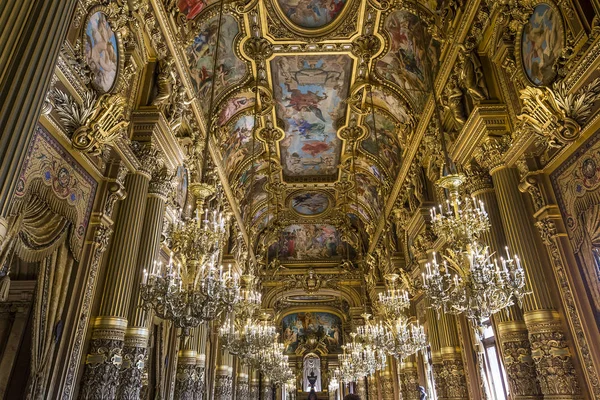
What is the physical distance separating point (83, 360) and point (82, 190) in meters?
2.48

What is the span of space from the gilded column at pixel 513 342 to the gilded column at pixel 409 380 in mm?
7870

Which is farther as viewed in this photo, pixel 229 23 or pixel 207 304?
pixel 229 23

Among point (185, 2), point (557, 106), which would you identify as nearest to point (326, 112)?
point (185, 2)

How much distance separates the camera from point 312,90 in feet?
46.4

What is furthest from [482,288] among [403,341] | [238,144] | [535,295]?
[238,144]

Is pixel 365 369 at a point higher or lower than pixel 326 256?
lower

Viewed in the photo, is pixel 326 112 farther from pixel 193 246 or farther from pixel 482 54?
pixel 193 246

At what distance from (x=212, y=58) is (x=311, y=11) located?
3028 millimetres

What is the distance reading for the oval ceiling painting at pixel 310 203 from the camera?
2151 centimetres

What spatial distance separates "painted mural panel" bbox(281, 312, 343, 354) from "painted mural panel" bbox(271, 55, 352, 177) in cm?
1653

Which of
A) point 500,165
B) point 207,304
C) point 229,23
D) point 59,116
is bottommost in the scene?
point 207,304

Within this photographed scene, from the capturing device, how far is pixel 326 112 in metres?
15.4

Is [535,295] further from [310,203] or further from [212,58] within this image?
[310,203]

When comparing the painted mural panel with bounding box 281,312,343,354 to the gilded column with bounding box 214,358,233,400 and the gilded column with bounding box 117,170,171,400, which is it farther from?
the gilded column with bounding box 117,170,171,400
